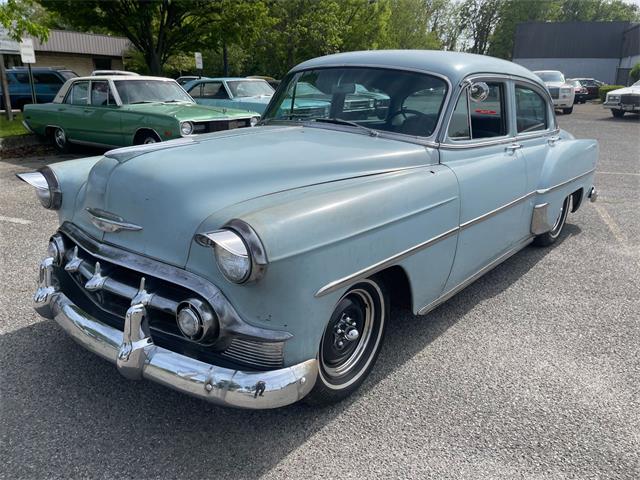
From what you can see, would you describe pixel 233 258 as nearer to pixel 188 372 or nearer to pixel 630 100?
pixel 188 372

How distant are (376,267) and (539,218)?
7.58 feet

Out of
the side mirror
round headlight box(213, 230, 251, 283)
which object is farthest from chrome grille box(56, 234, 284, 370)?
the side mirror

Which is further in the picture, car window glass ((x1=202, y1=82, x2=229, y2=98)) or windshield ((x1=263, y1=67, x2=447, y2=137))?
car window glass ((x1=202, y1=82, x2=229, y2=98))

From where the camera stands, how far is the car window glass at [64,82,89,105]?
961 centimetres

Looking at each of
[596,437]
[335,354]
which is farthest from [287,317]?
[596,437]

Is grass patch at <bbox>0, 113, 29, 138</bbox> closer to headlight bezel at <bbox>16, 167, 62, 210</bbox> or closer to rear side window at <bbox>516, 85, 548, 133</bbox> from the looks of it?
headlight bezel at <bbox>16, 167, 62, 210</bbox>

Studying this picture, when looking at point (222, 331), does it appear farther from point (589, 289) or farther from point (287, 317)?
point (589, 289)

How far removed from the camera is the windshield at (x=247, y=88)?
37.8 ft

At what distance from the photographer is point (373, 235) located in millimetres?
2471

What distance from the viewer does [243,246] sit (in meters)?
2.03

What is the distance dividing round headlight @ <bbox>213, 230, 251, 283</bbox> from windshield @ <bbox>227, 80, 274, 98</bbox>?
10034 millimetres

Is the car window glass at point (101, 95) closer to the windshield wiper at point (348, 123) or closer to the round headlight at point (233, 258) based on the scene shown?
the windshield wiper at point (348, 123)

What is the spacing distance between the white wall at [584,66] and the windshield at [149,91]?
47.0 meters

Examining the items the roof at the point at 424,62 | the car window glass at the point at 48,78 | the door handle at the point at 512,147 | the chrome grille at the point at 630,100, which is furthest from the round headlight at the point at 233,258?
the chrome grille at the point at 630,100
